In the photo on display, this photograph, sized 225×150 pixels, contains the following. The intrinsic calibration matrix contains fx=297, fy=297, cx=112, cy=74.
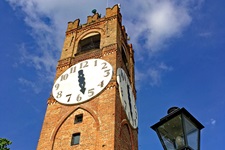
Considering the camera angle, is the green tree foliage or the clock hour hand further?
the clock hour hand

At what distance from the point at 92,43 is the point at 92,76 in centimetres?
449

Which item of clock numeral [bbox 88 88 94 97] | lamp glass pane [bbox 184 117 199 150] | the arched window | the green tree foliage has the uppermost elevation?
the arched window

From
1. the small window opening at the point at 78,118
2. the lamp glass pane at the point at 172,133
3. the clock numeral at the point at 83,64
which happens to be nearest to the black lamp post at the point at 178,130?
the lamp glass pane at the point at 172,133

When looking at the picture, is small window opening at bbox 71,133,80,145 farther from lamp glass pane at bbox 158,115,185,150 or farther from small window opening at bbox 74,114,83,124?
lamp glass pane at bbox 158,115,185,150

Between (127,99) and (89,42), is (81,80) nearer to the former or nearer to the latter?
(127,99)

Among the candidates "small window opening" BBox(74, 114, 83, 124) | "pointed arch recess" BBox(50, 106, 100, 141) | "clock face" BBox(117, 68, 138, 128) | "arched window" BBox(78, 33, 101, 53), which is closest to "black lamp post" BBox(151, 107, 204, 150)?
"pointed arch recess" BBox(50, 106, 100, 141)

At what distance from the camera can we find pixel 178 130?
3.22 metres

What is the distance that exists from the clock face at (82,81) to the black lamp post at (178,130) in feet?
30.7

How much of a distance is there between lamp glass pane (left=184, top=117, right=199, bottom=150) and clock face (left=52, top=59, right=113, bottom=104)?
31.0 ft

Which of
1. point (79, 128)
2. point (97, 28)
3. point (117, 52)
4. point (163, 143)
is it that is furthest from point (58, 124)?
point (163, 143)

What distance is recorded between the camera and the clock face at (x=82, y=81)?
42.4 feet

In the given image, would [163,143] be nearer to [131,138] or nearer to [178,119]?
[178,119]

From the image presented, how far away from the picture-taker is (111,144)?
33.7 ft

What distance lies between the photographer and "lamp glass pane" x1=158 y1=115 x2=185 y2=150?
3.18 meters
